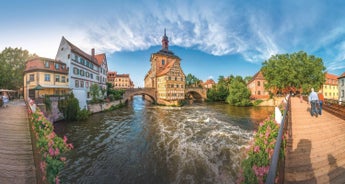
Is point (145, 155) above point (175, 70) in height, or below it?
below

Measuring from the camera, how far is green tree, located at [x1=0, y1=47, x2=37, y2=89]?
24.3m

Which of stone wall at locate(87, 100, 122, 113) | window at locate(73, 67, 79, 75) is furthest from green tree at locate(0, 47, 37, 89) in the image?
stone wall at locate(87, 100, 122, 113)

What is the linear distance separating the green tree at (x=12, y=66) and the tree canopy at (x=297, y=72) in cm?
5133

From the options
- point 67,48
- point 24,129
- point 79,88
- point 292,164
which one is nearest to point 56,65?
point 67,48

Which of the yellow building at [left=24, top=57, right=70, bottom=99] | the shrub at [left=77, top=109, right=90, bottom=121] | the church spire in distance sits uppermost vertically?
the church spire in distance

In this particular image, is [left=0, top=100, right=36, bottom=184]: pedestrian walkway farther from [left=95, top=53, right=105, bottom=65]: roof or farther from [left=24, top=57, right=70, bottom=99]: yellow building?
[left=95, top=53, right=105, bottom=65]: roof

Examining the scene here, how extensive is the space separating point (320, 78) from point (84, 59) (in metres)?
45.3

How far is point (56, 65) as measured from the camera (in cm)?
2027

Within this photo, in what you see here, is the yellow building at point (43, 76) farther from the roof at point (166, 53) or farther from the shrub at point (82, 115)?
the roof at point (166, 53)

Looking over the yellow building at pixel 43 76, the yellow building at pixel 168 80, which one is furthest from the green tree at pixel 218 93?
the yellow building at pixel 43 76

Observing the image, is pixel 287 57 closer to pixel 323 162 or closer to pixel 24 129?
pixel 323 162

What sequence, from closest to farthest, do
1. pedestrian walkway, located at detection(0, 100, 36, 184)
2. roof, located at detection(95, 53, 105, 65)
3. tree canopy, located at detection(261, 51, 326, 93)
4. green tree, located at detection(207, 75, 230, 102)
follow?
1. pedestrian walkway, located at detection(0, 100, 36, 184)
2. tree canopy, located at detection(261, 51, 326, 93)
3. roof, located at detection(95, 53, 105, 65)
4. green tree, located at detection(207, 75, 230, 102)

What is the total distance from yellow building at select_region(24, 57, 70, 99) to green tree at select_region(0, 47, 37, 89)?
31.5 ft

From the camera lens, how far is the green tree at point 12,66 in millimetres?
24344
